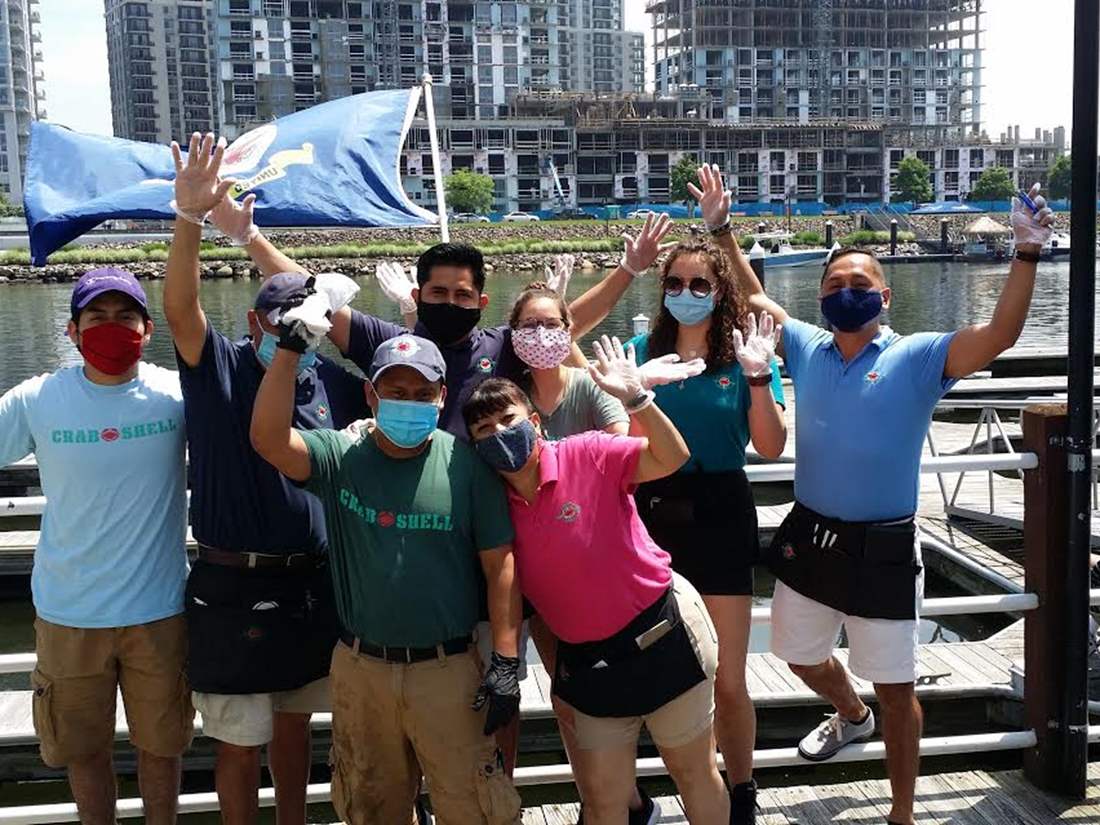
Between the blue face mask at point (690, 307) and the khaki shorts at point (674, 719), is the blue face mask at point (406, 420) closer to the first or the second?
the khaki shorts at point (674, 719)

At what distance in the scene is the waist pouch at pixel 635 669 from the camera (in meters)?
3.19

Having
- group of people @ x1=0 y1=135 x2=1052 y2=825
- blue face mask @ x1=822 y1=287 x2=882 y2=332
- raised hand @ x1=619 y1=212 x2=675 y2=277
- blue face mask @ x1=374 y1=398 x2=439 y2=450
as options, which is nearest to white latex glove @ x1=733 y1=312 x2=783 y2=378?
group of people @ x1=0 y1=135 x2=1052 y2=825

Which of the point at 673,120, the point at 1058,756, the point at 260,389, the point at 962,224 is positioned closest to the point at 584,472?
the point at 260,389

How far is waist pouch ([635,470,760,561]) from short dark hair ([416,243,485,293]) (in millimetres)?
952

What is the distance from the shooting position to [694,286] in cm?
378

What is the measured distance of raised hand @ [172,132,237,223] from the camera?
333cm

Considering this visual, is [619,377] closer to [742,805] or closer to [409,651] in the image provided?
[409,651]

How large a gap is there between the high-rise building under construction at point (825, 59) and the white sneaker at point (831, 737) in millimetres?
134804

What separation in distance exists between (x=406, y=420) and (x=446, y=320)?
2.41ft

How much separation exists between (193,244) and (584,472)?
139 cm

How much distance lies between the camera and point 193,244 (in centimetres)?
335

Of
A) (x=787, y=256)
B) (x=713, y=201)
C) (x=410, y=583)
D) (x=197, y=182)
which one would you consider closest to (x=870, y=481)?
(x=713, y=201)

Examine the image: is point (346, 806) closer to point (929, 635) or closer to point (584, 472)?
point (584, 472)

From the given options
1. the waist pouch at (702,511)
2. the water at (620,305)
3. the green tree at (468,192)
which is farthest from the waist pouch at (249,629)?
the green tree at (468,192)
